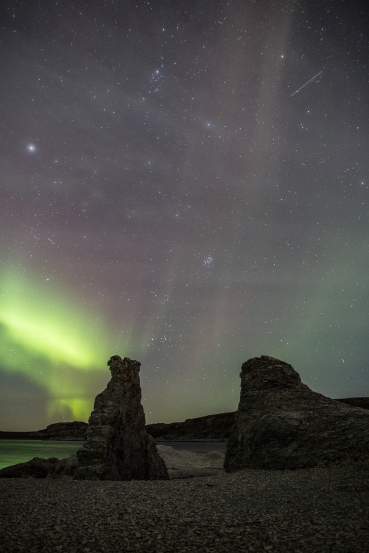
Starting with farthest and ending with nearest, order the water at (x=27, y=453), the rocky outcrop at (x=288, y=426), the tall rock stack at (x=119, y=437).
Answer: the water at (x=27, y=453) < the tall rock stack at (x=119, y=437) < the rocky outcrop at (x=288, y=426)

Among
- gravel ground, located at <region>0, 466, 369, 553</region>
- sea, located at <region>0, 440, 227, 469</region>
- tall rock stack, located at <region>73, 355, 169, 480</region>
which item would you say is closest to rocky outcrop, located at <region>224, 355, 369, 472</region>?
gravel ground, located at <region>0, 466, 369, 553</region>

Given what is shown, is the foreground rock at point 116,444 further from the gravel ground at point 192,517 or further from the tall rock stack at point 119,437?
the gravel ground at point 192,517

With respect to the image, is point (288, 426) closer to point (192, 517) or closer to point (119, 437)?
point (119, 437)

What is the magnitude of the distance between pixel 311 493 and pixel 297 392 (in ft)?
29.5

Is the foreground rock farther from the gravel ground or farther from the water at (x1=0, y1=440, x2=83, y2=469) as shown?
the water at (x1=0, y1=440, x2=83, y2=469)

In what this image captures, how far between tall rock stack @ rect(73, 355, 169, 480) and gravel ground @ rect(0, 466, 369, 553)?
317 cm

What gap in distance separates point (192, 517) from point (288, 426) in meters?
9.73

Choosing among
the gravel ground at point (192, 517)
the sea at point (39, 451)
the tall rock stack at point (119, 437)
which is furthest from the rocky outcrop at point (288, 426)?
the sea at point (39, 451)

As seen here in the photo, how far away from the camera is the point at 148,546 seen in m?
6.32

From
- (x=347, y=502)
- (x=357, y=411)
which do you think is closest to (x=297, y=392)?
(x=357, y=411)

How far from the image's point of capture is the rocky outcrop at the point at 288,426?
15.2m

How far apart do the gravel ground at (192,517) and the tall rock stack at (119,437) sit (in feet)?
10.4

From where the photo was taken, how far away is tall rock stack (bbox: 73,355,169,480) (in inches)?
625

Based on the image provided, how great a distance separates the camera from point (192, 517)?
→ 818 centimetres
